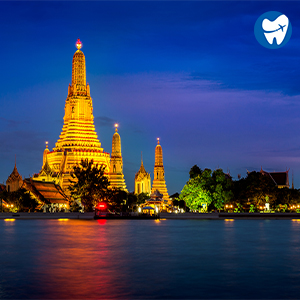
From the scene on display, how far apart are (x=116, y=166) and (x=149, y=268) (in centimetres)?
8615

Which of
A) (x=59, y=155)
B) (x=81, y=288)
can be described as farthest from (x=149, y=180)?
(x=81, y=288)

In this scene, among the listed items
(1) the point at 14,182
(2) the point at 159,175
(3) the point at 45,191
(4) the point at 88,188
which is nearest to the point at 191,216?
(4) the point at 88,188

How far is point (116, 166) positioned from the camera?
111750 mm

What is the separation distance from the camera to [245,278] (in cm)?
2281

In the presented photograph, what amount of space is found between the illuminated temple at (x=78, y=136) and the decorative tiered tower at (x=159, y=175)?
59.6 ft

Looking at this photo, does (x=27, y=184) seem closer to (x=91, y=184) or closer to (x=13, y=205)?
(x=13, y=205)

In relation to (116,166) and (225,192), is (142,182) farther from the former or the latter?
(225,192)

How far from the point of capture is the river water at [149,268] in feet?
64.7

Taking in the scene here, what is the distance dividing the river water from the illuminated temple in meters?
63.0

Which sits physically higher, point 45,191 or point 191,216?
point 45,191

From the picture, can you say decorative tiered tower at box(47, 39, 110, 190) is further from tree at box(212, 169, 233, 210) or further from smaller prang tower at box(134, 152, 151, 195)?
tree at box(212, 169, 233, 210)

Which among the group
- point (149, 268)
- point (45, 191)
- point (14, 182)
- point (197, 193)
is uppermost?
point (14, 182)

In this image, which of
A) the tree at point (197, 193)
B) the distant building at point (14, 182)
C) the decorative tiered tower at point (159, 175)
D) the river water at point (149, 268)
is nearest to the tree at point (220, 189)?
the tree at point (197, 193)

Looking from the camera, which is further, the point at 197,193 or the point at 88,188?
the point at 88,188
